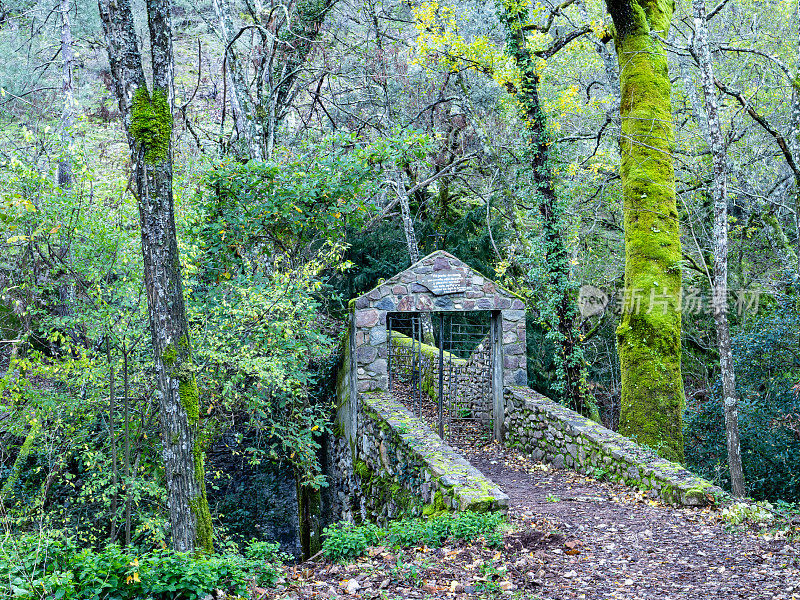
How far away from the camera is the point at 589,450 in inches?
310

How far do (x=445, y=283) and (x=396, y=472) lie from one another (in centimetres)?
330

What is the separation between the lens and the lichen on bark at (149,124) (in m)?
4.58

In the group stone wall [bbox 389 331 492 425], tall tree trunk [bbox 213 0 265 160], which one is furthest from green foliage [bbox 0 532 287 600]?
stone wall [bbox 389 331 492 425]

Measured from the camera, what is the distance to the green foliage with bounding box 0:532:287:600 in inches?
125

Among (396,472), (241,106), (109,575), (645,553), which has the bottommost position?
(396,472)

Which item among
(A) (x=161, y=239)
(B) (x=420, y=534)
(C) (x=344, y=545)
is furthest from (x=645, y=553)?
(A) (x=161, y=239)

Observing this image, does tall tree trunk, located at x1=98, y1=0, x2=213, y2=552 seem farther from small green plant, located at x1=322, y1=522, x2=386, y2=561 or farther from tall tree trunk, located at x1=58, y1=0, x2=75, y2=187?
tall tree trunk, located at x1=58, y1=0, x2=75, y2=187

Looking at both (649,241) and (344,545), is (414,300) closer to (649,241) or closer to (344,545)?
(649,241)

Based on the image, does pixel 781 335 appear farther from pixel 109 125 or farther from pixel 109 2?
pixel 109 125

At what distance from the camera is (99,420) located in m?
7.19

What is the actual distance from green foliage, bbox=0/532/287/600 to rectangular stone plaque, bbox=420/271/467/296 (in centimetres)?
647

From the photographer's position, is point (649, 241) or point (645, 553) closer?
point (645, 553)

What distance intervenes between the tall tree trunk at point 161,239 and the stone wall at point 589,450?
4.71 m

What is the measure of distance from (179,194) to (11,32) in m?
17.6
